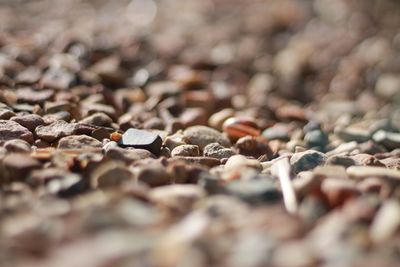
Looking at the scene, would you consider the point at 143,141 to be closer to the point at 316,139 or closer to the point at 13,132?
the point at 13,132

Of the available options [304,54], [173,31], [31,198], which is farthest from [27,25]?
[31,198]

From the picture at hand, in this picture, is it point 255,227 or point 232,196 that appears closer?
point 255,227

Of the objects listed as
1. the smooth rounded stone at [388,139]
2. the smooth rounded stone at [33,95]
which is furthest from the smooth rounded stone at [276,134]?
the smooth rounded stone at [33,95]

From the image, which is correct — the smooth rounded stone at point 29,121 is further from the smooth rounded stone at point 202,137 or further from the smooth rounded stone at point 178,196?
the smooth rounded stone at point 178,196

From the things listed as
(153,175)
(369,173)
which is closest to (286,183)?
(369,173)

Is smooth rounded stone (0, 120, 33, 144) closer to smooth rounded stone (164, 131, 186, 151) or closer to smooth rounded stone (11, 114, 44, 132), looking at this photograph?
smooth rounded stone (11, 114, 44, 132)

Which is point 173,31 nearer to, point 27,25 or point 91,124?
point 27,25
